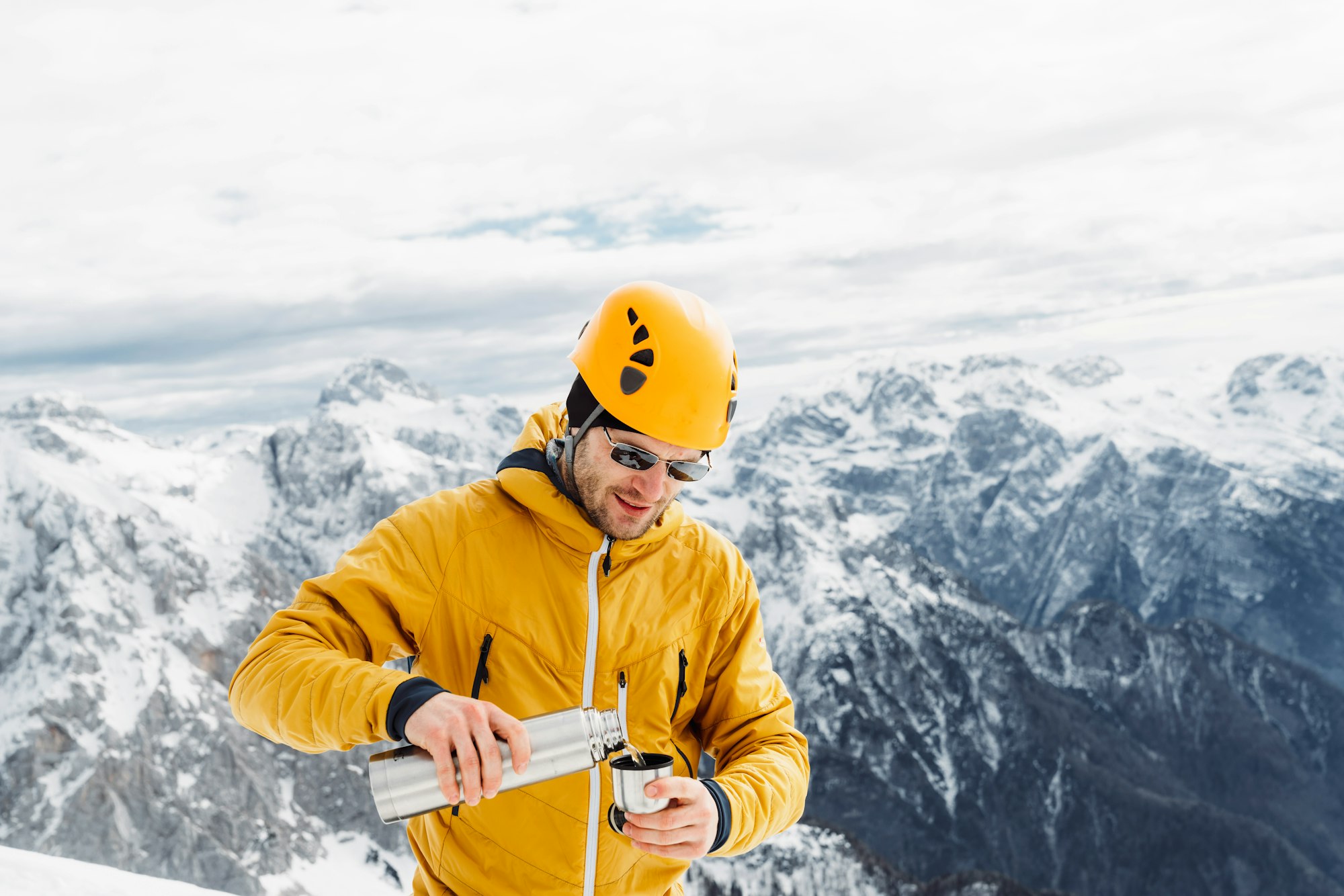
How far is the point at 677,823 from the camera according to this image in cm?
471

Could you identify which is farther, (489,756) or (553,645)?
(553,645)

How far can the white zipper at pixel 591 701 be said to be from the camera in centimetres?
562

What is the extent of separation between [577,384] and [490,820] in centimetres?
285

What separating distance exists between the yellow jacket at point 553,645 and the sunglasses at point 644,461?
404mm

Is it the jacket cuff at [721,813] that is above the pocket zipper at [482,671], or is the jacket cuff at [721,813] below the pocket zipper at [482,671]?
below

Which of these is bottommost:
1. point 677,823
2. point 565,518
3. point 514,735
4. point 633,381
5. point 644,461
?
point 677,823

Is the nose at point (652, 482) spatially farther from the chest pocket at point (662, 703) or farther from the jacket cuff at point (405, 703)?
the jacket cuff at point (405, 703)

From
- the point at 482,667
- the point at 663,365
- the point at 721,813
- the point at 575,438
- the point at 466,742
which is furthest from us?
the point at 575,438

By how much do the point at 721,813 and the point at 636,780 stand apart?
0.58 meters

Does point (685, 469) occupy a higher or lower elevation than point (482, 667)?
higher

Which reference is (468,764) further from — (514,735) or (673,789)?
(673,789)

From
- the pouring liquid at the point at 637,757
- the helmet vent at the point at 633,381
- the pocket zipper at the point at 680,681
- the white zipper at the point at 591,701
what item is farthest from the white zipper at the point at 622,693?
the helmet vent at the point at 633,381

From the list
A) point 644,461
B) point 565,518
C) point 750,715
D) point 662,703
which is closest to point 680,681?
point 662,703

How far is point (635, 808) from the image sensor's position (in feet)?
15.5
